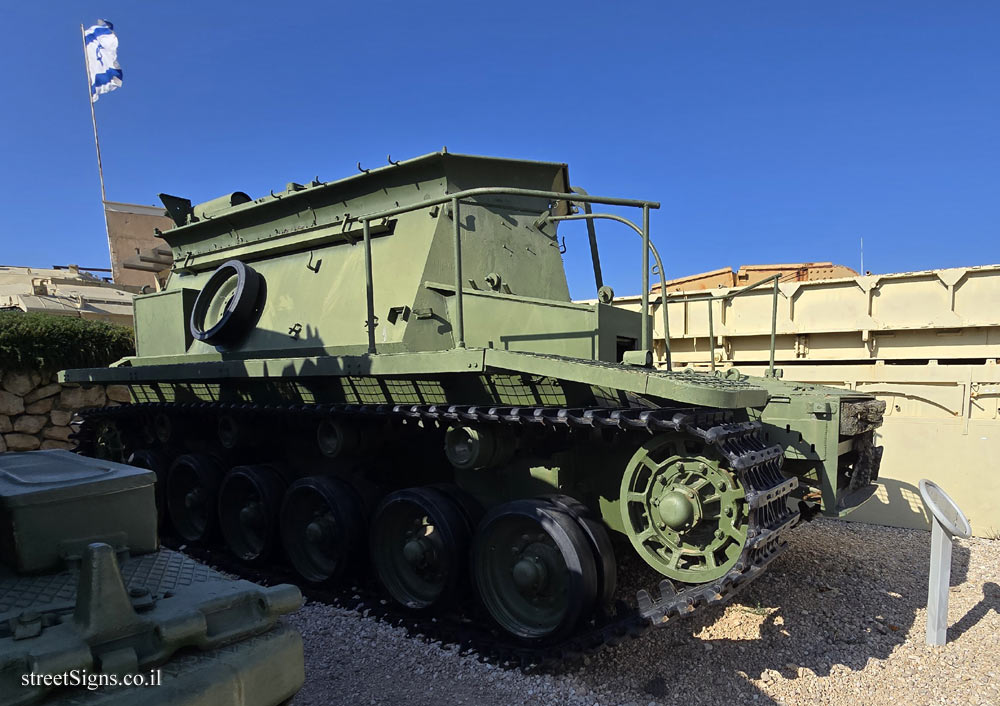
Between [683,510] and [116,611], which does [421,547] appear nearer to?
[683,510]

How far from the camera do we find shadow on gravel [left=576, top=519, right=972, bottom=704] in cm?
401

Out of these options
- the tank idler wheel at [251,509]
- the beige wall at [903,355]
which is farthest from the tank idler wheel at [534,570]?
the beige wall at [903,355]

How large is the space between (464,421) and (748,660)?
2374 mm

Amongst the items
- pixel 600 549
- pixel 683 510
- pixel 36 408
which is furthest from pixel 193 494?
pixel 36 408

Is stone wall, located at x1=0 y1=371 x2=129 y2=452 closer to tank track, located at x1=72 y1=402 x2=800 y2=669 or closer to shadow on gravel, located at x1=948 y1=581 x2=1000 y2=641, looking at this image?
tank track, located at x1=72 y1=402 x2=800 y2=669

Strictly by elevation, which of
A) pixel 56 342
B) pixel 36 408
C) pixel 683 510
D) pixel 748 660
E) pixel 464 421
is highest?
pixel 56 342

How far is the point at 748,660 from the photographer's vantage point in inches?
165

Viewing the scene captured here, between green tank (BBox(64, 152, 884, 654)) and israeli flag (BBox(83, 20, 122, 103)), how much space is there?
16428 mm

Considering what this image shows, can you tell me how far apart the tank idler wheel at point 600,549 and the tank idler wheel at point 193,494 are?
4000mm

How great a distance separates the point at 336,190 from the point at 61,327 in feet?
26.0

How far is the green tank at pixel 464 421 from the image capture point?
12.6ft

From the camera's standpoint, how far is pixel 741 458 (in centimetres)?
352

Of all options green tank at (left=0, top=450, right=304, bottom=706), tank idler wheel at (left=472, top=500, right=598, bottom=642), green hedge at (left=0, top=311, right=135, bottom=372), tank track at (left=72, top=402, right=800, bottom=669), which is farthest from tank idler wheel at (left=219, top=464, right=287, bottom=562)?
green hedge at (left=0, top=311, right=135, bottom=372)

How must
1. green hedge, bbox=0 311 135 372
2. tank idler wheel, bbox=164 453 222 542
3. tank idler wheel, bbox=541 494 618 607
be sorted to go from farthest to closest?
1. green hedge, bbox=0 311 135 372
2. tank idler wheel, bbox=164 453 222 542
3. tank idler wheel, bbox=541 494 618 607
